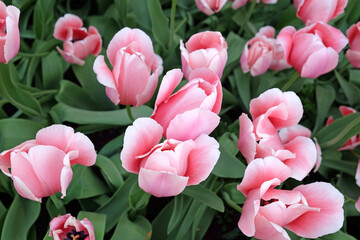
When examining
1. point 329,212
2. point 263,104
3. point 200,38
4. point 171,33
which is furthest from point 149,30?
point 329,212

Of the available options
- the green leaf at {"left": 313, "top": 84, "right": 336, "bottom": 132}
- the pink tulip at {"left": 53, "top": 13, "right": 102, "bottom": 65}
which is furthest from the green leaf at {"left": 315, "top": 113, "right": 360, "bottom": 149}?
the pink tulip at {"left": 53, "top": 13, "right": 102, "bottom": 65}

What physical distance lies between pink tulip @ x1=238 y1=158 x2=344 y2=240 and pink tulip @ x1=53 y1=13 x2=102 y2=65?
49 cm

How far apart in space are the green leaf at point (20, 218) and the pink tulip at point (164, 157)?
0.28 metres

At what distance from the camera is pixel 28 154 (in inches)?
16.7

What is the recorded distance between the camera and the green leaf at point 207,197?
56cm

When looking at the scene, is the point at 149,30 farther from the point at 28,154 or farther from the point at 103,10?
the point at 28,154

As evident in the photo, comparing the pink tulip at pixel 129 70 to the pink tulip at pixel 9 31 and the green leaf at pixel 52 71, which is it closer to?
the pink tulip at pixel 9 31

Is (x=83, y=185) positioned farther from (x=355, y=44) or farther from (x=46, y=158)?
(x=355, y=44)

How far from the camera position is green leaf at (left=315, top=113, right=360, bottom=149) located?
2.36ft

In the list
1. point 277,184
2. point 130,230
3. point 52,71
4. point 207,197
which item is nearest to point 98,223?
point 130,230

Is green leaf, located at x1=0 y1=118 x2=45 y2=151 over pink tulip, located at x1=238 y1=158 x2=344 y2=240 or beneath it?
beneath

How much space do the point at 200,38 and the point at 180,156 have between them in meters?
0.24

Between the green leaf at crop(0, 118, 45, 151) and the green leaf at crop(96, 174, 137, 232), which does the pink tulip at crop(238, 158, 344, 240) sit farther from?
the green leaf at crop(0, 118, 45, 151)

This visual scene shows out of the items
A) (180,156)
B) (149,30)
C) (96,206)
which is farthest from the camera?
(149,30)
